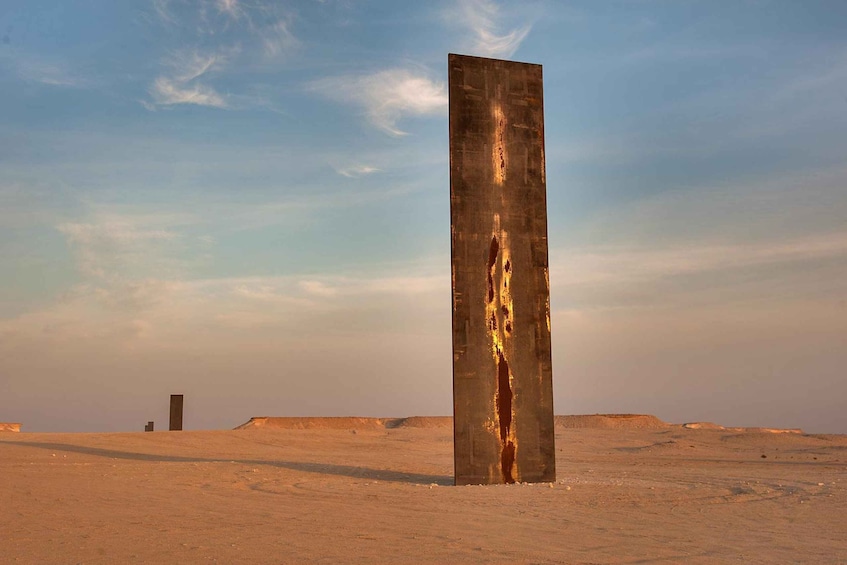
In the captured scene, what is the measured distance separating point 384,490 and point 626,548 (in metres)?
4.14

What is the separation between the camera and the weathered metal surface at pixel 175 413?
19812 millimetres

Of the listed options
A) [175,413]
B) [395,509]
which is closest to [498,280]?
[395,509]

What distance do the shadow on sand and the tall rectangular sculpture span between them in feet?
3.04

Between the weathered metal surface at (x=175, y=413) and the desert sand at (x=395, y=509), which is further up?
the weathered metal surface at (x=175, y=413)

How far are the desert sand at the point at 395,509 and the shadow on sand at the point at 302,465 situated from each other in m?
0.04

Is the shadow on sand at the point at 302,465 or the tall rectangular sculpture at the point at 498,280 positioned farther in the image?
the shadow on sand at the point at 302,465

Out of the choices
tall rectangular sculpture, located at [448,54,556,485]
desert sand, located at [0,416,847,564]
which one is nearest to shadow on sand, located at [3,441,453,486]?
desert sand, located at [0,416,847,564]

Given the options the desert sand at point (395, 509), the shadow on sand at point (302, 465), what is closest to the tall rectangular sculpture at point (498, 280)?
the desert sand at point (395, 509)

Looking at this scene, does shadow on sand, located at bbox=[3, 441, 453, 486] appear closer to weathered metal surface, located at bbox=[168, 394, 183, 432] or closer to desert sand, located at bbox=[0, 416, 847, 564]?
desert sand, located at bbox=[0, 416, 847, 564]

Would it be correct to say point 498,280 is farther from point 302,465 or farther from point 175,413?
point 175,413

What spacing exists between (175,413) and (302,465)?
8478 mm

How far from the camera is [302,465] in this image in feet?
40.8

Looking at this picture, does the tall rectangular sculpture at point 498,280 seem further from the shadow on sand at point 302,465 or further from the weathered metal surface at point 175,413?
the weathered metal surface at point 175,413

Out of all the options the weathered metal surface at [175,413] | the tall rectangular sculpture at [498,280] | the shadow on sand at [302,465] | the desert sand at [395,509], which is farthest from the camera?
the weathered metal surface at [175,413]
